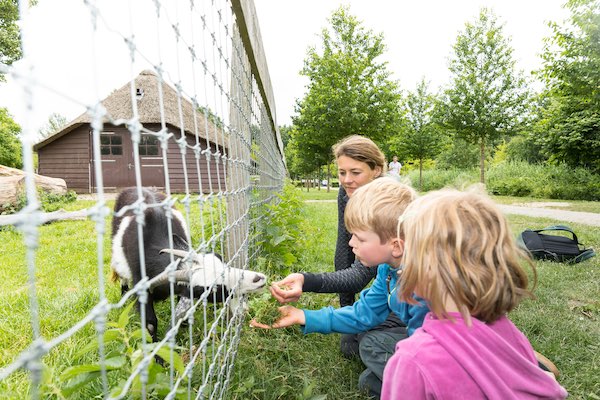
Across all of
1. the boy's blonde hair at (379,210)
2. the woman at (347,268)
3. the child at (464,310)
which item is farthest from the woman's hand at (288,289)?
the child at (464,310)

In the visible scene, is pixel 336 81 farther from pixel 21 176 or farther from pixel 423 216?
pixel 423 216

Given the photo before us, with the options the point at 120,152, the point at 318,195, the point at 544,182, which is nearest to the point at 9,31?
the point at 120,152

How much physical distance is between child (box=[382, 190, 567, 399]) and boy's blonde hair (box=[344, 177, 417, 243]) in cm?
44

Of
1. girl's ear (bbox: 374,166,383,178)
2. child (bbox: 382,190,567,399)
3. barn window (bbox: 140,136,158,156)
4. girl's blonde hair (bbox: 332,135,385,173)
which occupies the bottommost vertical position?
child (bbox: 382,190,567,399)

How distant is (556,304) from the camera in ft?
11.5

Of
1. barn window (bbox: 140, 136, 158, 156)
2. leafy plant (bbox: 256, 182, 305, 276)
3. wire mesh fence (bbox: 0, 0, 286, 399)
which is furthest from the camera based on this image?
barn window (bbox: 140, 136, 158, 156)

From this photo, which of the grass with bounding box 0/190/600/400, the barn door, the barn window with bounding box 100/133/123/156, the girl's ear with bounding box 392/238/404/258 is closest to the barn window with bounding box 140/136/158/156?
the barn door

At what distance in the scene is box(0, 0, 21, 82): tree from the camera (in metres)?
16.6

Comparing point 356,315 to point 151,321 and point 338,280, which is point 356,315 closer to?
point 338,280

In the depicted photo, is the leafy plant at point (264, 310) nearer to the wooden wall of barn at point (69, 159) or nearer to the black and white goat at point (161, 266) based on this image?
the black and white goat at point (161, 266)

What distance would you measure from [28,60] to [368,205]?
1.35m

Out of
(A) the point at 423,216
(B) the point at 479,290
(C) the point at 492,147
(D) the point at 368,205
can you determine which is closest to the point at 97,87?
(A) the point at 423,216

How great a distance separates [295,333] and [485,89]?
700 inches

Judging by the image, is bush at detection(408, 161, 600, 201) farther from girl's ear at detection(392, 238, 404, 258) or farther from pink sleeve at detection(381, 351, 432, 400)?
pink sleeve at detection(381, 351, 432, 400)
